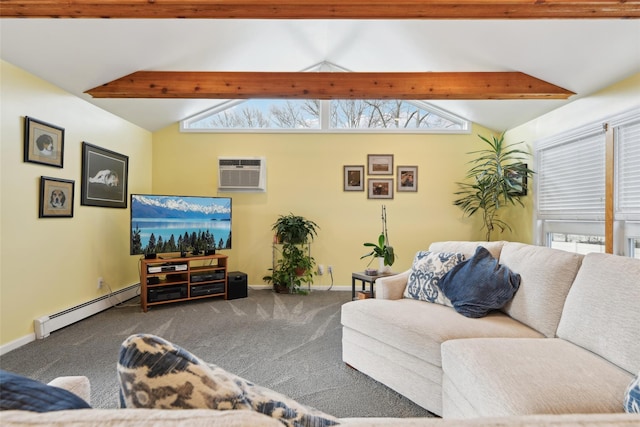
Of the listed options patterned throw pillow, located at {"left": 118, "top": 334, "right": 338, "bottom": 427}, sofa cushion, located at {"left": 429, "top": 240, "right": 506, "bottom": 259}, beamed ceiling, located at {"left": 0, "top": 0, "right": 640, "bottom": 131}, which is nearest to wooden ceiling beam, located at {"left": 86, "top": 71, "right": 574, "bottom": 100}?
beamed ceiling, located at {"left": 0, "top": 0, "right": 640, "bottom": 131}

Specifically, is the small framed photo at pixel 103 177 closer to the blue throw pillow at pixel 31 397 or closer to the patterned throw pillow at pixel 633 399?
the blue throw pillow at pixel 31 397

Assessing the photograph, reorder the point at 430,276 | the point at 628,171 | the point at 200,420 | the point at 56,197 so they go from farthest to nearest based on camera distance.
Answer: the point at 56,197 < the point at 628,171 < the point at 430,276 < the point at 200,420

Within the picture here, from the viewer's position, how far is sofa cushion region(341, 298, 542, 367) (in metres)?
1.91

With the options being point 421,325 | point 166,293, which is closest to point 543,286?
point 421,325

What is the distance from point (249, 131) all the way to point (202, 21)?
2099mm

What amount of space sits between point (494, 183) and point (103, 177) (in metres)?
4.68

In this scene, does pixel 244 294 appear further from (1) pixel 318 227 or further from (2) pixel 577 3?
(2) pixel 577 3

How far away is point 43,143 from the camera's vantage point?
3146 mm

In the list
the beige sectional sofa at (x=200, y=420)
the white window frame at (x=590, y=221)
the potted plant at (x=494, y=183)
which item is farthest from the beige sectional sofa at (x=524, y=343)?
the potted plant at (x=494, y=183)

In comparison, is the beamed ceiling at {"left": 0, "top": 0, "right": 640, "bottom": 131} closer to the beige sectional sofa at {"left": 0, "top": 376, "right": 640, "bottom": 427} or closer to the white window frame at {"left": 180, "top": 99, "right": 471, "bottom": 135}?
the white window frame at {"left": 180, "top": 99, "right": 471, "bottom": 135}

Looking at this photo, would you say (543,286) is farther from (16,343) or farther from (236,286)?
(16,343)

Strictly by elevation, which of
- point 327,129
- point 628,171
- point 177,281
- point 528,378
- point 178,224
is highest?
point 327,129

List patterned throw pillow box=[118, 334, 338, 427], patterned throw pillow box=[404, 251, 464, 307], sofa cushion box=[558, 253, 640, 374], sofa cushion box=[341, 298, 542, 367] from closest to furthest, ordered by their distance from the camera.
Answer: patterned throw pillow box=[118, 334, 338, 427] < sofa cushion box=[558, 253, 640, 374] < sofa cushion box=[341, 298, 542, 367] < patterned throw pillow box=[404, 251, 464, 307]

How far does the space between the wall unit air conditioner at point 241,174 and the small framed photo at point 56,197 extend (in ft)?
6.19
